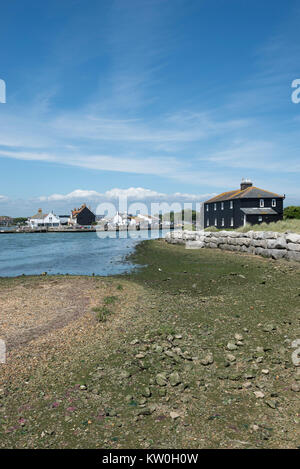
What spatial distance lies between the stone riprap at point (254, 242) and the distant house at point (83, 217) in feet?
356

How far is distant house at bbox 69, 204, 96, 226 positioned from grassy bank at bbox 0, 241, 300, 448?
436 ft

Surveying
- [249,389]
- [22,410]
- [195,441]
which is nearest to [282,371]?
[249,389]

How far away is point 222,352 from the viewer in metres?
6.84

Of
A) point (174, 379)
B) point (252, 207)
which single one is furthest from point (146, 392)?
point (252, 207)

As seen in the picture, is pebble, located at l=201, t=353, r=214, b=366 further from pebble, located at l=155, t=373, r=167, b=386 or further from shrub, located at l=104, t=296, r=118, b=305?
shrub, located at l=104, t=296, r=118, b=305

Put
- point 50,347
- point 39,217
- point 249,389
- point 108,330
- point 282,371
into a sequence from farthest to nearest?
1. point 39,217
2. point 108,330
3. point 50,347
4. point 282,371
5. point 249,389

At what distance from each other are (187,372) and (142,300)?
18.8ft

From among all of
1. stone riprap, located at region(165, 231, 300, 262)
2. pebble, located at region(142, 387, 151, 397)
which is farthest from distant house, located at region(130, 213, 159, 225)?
pebble, located at region(142, 387, 151, 397)

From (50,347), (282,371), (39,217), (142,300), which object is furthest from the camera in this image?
(39,217)

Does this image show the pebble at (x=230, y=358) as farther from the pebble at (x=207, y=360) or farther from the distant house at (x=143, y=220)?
the distant house at (x=143, y=220)

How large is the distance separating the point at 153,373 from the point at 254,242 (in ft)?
67.9

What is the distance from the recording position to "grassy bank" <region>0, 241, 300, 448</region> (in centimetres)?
439
